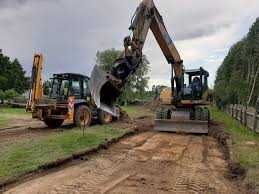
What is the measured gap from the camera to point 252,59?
39.5m

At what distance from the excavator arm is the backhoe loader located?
7.09 feet

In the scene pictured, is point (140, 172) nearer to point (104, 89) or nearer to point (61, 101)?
point (104, 89)

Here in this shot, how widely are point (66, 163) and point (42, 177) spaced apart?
5.61ft

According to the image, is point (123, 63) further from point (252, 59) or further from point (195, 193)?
point (252, 59)

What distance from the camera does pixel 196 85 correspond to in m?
20.0

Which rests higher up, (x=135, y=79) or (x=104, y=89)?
(x=135, y=79)

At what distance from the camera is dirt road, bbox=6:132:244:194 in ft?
25.3

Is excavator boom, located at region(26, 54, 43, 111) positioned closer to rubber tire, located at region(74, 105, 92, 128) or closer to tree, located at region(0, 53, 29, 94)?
rubber tire, located at region(74, 105, 92, 128)

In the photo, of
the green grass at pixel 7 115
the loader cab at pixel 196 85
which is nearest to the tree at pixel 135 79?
the green grass at pixel 7 115

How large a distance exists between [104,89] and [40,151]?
543 centimetres

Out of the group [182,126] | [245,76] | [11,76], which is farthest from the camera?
[11,76]

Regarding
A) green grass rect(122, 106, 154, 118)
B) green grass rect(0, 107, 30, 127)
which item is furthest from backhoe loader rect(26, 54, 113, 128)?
green grass rect(122, 106, 154, 118)

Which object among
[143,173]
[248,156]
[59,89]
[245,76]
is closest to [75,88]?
[59,89]

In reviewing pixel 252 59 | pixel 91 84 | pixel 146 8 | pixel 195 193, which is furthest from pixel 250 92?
pixel 195 193
